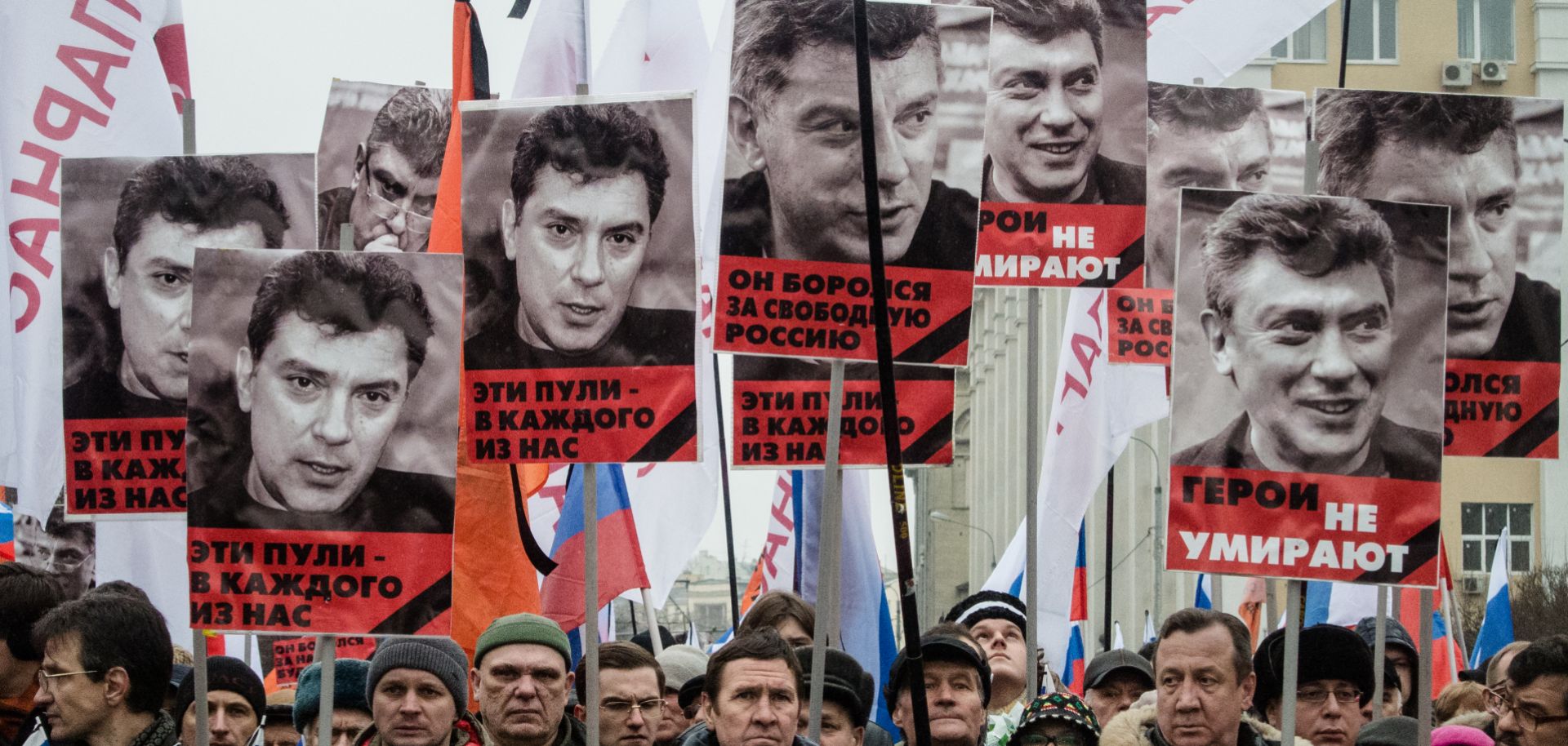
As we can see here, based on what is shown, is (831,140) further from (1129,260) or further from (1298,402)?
(1129,260)

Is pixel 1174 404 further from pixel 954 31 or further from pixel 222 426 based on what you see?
pixel 222 426

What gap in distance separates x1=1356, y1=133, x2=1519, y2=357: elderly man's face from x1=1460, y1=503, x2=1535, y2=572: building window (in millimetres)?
30498

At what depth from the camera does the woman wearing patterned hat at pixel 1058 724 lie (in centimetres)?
644

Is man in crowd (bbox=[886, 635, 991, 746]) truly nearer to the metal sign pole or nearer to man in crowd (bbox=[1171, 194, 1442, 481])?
the metal sign pole

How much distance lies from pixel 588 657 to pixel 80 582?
13.1ft

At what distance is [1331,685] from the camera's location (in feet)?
24.0

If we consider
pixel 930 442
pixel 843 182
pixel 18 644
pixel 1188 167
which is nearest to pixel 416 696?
pixel 18 644

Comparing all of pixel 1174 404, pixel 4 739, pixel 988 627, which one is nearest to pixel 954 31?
pixel 1174 404

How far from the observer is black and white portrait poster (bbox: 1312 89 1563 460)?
26.3ft

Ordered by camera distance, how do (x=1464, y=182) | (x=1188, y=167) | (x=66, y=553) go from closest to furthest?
(x=1464, y=182)
(x=66, y=553)
(x=1188, y=167)

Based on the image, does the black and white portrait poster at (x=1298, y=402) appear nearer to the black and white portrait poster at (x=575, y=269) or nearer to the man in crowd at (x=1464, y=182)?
the black and white portrait poster at (x=575, y=269)

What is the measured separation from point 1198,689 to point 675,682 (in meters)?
2.38

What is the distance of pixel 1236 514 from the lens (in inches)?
249

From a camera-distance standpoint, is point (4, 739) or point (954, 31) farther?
point (954, 31)
